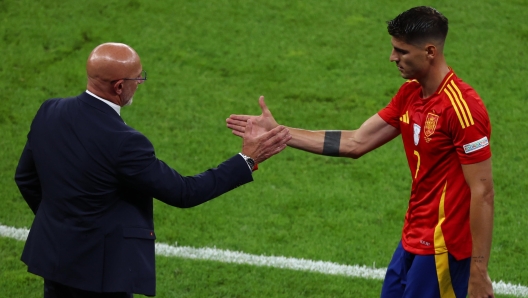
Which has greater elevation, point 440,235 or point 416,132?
point 416,132

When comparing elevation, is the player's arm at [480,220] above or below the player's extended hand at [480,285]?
above

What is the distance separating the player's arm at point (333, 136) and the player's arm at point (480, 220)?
86 centimetres

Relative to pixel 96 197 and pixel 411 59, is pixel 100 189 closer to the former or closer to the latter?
pixel 96 197

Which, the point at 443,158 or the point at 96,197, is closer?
the point at 96,197

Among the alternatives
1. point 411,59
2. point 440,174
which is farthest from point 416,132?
point 411,59

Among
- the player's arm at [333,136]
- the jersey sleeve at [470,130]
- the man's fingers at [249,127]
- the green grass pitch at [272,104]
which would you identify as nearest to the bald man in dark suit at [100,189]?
the man's fingers at [249,127]

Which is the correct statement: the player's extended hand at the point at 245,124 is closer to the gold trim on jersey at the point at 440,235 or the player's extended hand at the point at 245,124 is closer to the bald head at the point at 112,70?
the bald head at the point at 112,70

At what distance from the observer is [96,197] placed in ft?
12.8

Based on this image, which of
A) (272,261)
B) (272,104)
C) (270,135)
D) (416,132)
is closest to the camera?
(416,132)

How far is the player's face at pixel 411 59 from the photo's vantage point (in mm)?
4195

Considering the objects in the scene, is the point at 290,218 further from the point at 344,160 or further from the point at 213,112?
the point at 213,112

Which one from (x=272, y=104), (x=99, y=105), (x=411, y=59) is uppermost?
(x=411, y=59)

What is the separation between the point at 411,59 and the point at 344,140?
2.79 feet

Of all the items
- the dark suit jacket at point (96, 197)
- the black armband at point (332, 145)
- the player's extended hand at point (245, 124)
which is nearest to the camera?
the dark suit jacket at point (96, 197)
